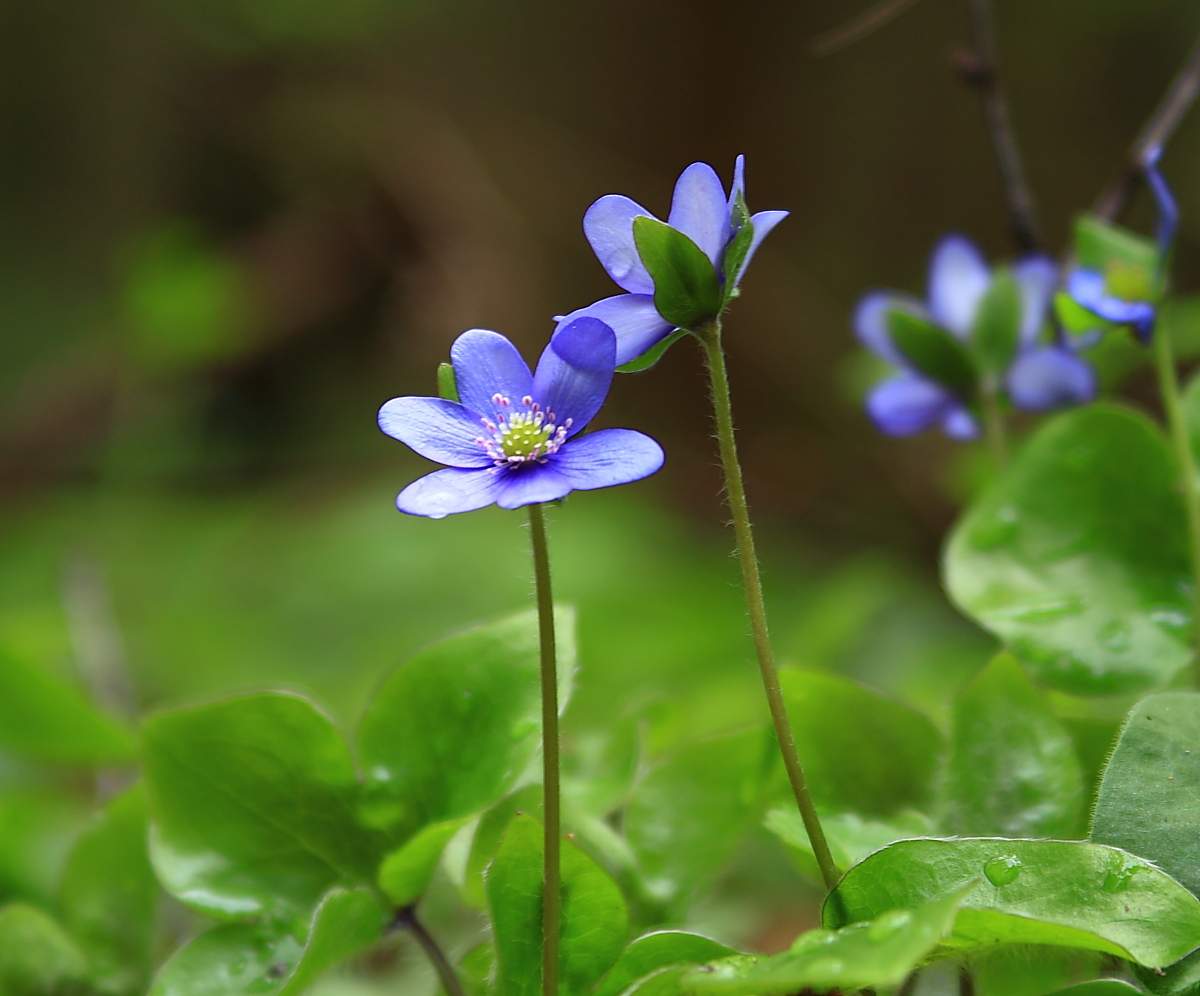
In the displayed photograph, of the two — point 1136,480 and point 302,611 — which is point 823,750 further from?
point 302,611

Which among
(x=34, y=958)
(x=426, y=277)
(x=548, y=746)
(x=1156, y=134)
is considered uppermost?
(x=426, y=277)

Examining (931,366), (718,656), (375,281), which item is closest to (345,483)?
(375,281)

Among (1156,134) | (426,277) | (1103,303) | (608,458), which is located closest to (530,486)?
(608,458)

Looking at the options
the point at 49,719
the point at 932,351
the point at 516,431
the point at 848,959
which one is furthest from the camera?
the point at 49,719

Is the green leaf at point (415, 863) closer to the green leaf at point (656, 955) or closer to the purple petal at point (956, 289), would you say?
the green leaf at point (656, 955)

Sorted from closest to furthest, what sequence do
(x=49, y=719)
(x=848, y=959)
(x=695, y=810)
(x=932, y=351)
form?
(x=848, y=959) → (x=695, y=810) → (x=932, y=351) → (x=49, y=719)

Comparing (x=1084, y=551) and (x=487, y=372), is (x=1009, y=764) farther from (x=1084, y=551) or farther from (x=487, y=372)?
(x=487, y=372)

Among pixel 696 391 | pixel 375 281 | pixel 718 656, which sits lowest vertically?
pixel 718 656
